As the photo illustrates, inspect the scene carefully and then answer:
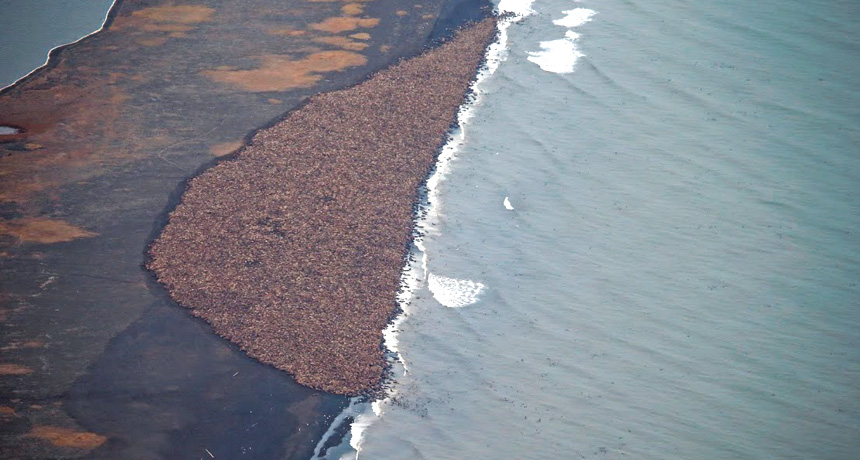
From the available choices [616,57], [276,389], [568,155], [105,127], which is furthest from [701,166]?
[105,127]

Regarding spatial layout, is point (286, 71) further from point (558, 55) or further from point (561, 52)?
point (561, 52)

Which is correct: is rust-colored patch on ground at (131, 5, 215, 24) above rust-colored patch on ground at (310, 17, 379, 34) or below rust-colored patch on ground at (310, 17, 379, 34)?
above

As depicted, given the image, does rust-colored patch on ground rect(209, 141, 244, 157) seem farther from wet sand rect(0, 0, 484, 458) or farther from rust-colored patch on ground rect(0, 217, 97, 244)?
rust-colored patch on ground rect(0, 217, 97, 244)

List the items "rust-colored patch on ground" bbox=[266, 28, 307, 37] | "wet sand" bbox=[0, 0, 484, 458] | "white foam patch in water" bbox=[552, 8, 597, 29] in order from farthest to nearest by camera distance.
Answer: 1. "white foam patch in water" bbox=[552, 8, 597, 29]
2. "rust-colored patch on ground" bbox=[266, 28, 307, 37]
3. "wet sand" bbox=[0, 0, 484, 458]

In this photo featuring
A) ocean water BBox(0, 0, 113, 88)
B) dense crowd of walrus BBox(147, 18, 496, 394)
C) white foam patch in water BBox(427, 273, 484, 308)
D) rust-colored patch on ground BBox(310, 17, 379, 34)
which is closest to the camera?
dense crowd of walrus BBox(147, 18, 496, 394)

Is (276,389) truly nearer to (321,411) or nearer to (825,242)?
(321,411)

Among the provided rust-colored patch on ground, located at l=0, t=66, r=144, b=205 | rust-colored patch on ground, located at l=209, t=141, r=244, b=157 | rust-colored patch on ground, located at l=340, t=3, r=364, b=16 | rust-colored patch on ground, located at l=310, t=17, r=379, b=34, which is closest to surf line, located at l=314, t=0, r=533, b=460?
rust-colored patch on ground, located at l=310, t=17, r=379, b=34

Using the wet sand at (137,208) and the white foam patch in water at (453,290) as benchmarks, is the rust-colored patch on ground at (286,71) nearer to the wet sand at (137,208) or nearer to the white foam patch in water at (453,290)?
the wet sand at (137,208)
